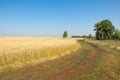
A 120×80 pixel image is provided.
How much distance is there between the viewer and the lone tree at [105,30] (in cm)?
9169

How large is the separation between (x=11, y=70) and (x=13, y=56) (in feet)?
6.41

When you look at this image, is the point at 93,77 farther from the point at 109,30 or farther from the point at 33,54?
the point at 109,30

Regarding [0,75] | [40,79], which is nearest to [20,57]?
[0,75]

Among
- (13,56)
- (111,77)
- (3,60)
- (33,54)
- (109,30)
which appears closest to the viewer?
(111,77)

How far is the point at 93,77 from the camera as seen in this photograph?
955 centimetres

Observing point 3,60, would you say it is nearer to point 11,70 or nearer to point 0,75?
point 11,70

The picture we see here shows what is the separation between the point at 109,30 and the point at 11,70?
86125mm

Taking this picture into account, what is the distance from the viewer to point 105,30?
92.6m

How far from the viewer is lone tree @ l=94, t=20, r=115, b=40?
3610 inches

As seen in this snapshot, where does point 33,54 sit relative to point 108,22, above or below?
below

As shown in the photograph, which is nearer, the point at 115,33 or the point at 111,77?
the point at 111,77

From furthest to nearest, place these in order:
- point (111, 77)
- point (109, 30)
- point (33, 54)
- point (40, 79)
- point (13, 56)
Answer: point (109, 30), point (33, 54), point (13, 56), point (111, 77), point (40, 79)

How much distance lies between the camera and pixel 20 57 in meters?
Result: 13.4

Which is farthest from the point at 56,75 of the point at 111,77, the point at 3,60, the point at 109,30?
the point at 109,30
